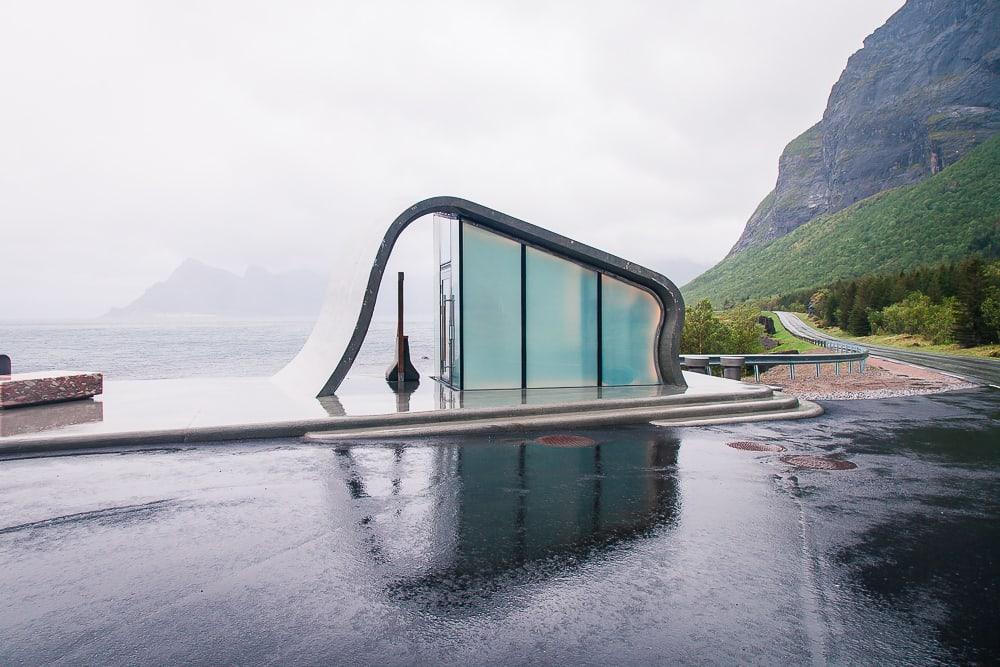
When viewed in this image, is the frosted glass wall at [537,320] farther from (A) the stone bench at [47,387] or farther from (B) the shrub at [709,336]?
(B) the shrub at [709,336]

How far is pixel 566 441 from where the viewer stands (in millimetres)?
8477

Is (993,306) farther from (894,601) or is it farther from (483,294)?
(894,601)

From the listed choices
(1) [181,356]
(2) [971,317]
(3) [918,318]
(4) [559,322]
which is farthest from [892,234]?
(4) [559,322]

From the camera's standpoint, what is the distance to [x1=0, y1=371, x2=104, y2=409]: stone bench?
394 inches

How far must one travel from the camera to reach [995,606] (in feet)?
A: 12.0

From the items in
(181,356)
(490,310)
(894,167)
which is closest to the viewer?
(490,310)

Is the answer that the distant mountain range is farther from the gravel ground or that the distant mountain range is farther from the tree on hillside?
the gravel ground

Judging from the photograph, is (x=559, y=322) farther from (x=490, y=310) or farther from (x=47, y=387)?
Result: (x=47, y=387)

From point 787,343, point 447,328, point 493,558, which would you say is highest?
point 447,328

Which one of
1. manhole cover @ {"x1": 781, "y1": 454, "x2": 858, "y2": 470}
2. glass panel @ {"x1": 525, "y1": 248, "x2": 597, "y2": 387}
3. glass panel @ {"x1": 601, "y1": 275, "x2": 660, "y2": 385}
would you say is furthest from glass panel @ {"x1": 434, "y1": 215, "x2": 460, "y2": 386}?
manhole cover @ {"x1": 781, "y1": 454, "x2": 858, "y2": 470}

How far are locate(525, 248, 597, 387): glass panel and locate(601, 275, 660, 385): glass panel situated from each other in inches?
12.2

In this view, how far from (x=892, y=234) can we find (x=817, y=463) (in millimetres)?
108273

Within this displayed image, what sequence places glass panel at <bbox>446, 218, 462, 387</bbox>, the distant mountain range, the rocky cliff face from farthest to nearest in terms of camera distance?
1. the rocky cliff face
2. the distant mountain range
3. glass panel at <bbox>446, 218, 462, 387</bbox>

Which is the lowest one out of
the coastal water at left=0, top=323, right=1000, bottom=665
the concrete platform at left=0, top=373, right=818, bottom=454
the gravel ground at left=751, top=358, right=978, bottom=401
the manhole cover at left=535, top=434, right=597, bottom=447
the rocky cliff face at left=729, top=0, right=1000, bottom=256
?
the coastal water at left=0, top=323, right=1000, bottom=665
